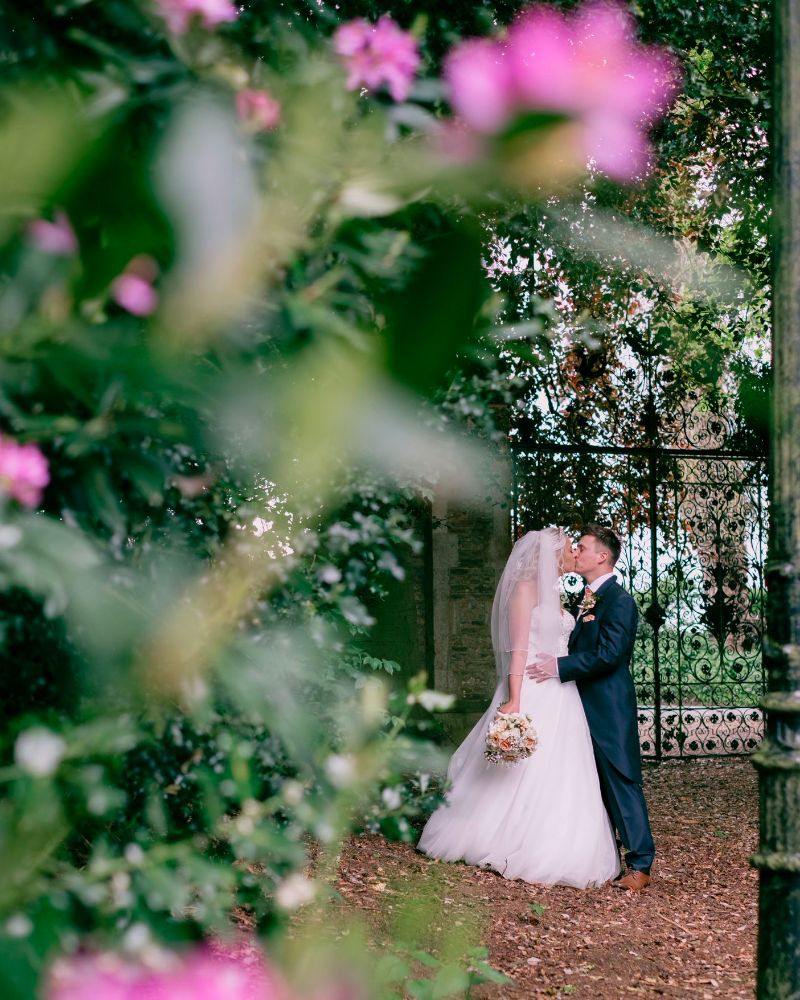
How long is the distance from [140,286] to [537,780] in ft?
18.3

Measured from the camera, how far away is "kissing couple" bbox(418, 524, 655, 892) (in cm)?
577

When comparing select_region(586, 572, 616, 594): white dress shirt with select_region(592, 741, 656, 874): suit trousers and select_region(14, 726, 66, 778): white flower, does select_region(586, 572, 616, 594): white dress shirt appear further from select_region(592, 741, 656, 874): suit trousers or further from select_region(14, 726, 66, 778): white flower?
select_region(14, 726, 66, 778): white flower

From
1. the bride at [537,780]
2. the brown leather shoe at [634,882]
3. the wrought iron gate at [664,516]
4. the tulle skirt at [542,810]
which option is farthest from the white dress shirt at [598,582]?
the wrought iron gate at [664,516]

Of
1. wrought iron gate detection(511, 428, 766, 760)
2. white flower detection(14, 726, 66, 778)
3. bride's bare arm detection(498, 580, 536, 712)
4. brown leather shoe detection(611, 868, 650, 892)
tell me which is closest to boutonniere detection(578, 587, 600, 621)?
bride's bare arm detection(498, 580, 536, 712)

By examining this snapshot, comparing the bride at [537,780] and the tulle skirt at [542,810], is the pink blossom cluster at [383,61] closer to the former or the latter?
the bride at [537,780]

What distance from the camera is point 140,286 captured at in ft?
2.38

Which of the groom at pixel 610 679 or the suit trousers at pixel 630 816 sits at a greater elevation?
the groom at pixel 610 679

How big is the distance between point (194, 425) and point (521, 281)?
570cm

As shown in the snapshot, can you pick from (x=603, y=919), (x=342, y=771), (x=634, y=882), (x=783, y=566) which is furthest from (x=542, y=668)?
(x=342, y=771)

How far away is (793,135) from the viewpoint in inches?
106

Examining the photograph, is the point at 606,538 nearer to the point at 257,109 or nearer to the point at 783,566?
the point at 783,566

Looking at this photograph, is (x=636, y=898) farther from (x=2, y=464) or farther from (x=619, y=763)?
(x=2, y=464)

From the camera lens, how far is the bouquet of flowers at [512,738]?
5.64 m

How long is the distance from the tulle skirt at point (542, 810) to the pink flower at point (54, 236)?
547 cm
